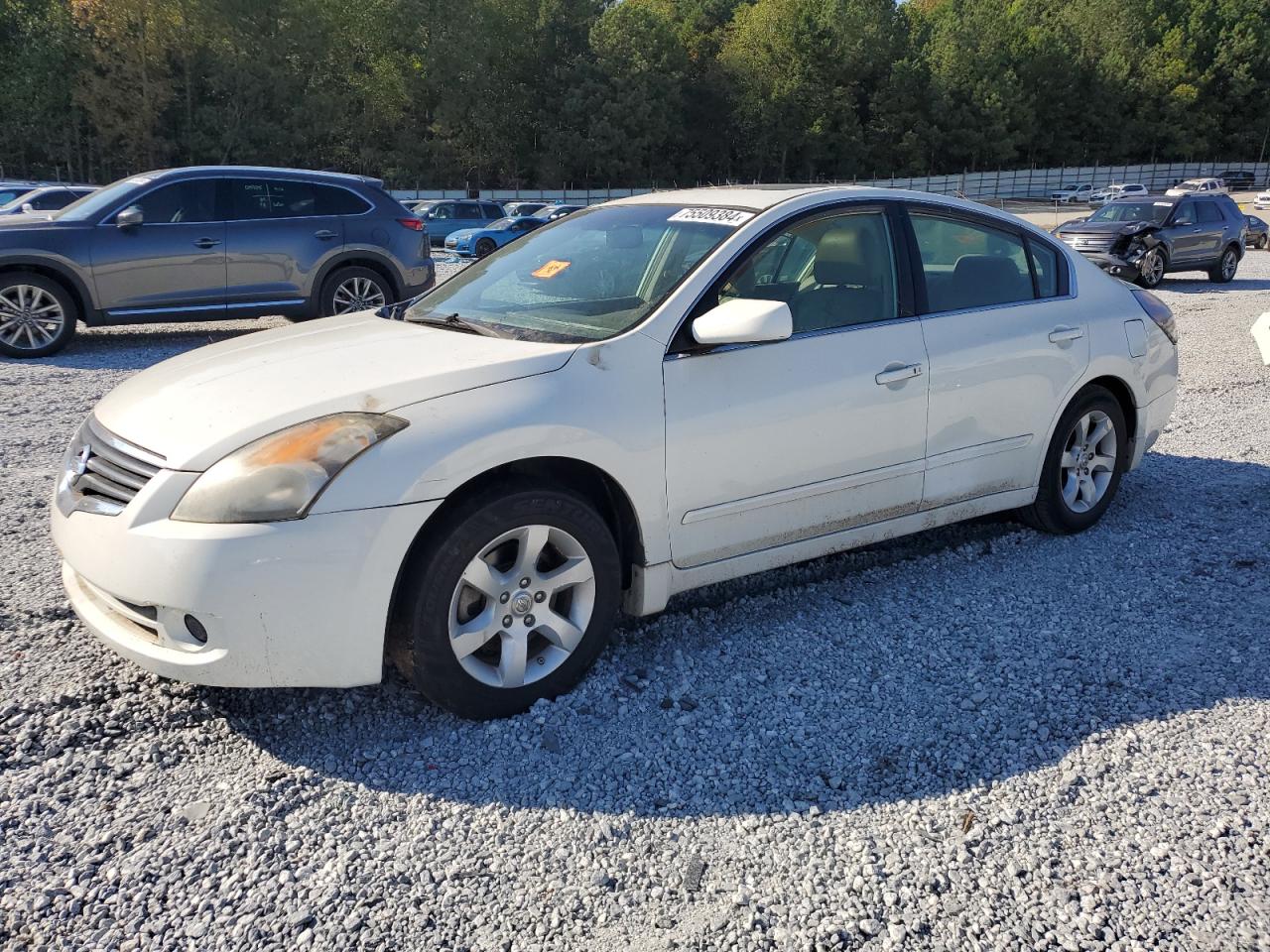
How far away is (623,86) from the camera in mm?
64438

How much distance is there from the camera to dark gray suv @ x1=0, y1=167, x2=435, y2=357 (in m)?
9.37

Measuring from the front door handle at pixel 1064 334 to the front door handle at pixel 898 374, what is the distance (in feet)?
3.01

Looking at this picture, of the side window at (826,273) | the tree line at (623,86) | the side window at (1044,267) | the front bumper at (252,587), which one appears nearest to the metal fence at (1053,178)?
the tree line at (623,86)

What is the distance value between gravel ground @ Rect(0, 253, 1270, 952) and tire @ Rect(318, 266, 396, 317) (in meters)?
6.51

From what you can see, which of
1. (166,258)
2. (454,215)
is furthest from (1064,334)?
(454,215)

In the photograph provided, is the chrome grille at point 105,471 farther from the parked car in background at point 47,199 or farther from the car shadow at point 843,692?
the parked car in background at point 47,199

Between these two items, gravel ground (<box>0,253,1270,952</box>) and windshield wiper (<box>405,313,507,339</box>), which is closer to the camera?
gravel ground (<box>0,253,1270,952</box>)

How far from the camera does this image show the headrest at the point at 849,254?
157 inches

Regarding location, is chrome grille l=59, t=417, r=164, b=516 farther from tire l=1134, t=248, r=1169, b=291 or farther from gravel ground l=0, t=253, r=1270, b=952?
tire l=1134, t=248, r=1169, b=291

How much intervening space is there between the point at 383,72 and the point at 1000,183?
161 ft

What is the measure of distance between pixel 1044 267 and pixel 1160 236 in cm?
1507

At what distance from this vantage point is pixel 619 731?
10.4 ft

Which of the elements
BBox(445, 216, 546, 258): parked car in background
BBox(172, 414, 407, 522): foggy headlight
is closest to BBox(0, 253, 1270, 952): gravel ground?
BBox(172, 414, 407, 522): foggy headlight

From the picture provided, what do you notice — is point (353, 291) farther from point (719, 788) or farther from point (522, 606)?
point (719, 788)
